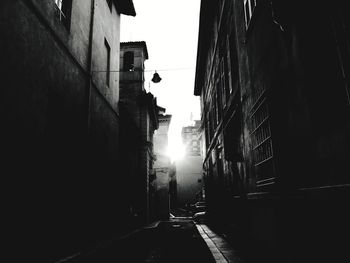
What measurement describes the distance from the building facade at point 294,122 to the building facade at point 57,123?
5.38 meters

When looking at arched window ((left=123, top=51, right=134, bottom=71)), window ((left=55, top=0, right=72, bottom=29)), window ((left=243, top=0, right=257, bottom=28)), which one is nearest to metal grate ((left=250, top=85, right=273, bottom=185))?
window ((left=243, top=0, right=257, bottom=28))

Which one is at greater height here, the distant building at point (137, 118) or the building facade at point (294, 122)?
the distant building at point (137, 118)

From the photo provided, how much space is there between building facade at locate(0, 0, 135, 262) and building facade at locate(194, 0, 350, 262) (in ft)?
17.6

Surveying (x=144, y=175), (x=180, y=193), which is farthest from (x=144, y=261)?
(x=180, y=193)

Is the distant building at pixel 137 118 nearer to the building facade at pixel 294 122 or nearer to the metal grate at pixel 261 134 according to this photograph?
the building facade at pixel 294 122

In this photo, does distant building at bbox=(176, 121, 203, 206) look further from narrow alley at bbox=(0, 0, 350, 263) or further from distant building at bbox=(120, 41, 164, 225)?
narrow alley at bbox=(0, 0, 350, 263)

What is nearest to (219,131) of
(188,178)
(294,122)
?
(294,122)

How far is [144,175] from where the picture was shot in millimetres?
24281

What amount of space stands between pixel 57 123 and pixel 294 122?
6.97 meters

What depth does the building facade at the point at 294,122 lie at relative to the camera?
322 cm

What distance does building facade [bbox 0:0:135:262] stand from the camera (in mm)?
6336

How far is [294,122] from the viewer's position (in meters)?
4.53

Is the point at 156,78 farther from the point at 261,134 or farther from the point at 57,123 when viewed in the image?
the point at 261,134

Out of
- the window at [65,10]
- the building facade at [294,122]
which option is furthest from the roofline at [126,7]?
the building facade at [294,122]
